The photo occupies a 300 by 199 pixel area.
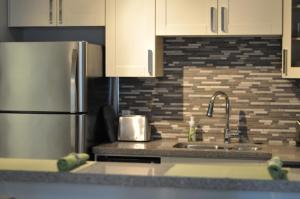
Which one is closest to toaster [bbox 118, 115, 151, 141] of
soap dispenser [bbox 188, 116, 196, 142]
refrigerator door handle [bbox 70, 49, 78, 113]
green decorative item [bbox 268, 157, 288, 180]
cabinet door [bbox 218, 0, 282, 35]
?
soap dispenser [bbox 188, 116, 196, 142]

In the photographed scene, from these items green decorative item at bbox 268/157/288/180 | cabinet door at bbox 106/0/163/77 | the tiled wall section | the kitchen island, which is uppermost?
cabinet door at bbox 106/0/163/77

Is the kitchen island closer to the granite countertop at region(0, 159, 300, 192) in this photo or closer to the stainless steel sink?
the granite countertop at region(0, 159, 300, 192)

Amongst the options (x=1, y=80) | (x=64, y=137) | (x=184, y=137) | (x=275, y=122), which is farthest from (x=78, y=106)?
(x=275, y=122)

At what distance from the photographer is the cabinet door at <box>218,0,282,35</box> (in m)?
3.96

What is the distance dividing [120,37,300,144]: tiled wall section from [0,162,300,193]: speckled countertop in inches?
71.8

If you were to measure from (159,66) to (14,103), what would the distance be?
1078 mm

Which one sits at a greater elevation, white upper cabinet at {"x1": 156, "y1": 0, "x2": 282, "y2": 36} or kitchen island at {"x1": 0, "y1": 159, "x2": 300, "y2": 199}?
white upper cabinet at {"x1": 156, "y1": 0, "x2": 282, "y2": 36}

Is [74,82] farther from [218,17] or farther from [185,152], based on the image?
[218,17]

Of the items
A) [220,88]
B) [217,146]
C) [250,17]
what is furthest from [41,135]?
[250,17]

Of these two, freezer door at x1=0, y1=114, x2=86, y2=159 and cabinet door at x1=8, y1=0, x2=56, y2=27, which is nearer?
freezer door at x1=0, y1=114, x2=86, y2=159

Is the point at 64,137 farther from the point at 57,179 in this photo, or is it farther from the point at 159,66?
the point at 57,179

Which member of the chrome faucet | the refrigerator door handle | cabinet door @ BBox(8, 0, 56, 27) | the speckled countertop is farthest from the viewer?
cabinet door @ BBox(8, 0, 56, 27)

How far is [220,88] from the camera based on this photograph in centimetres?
435

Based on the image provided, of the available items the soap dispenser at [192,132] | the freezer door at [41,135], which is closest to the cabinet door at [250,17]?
the soap dispenser at [192,132]
